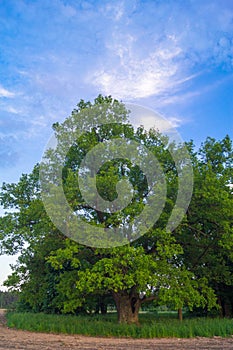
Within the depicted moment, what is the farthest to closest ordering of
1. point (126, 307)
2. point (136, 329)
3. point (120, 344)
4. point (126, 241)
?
point (126, 307), point (126, 241), point (136, 329), point (120, 344)

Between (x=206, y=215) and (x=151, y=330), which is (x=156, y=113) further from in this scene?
(x=151, y=330)

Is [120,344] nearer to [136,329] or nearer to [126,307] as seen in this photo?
[136,329]

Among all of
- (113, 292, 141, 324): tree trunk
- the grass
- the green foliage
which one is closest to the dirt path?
the grass

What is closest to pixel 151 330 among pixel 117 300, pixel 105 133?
pixel 117 300

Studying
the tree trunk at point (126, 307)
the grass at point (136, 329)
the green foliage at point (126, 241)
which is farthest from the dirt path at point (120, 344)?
the tree trunk at point (126, 307)

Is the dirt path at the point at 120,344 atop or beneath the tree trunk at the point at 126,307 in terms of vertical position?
beneath

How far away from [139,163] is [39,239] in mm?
7051

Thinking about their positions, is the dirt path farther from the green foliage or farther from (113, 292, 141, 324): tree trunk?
(113, 292, 141, 324): tree trunk

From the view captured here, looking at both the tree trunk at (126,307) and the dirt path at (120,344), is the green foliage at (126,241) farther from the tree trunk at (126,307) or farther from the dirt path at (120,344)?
the dirt path at (120,344)

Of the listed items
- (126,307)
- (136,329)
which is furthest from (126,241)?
(126,307)

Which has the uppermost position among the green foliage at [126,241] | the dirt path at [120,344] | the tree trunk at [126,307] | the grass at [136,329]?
the green foliage at [126,241]

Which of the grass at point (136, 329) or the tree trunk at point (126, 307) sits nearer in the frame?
the grass at point (136, 329)

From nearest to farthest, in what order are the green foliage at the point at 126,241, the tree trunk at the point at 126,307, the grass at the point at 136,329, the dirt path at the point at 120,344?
the dirt path at the point at 120,344 → the grass at the point at 136,329 → the green foliage at the point at 126,241 → the tree trunk at the point at 126,307

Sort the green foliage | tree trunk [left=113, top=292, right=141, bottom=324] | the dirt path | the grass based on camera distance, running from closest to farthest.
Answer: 1. the dirt path
2. the grass
3. the green foliage
4. tree trunk [left=113, top=292, right=141, bottom=324]
